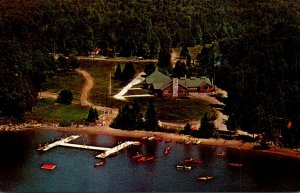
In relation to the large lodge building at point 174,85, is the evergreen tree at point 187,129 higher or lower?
lower

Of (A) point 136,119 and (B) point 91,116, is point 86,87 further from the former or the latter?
(A) point 136,119

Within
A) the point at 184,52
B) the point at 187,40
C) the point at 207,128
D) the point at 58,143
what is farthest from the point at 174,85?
the point at 187,40

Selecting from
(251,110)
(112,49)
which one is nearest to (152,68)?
(112,49)

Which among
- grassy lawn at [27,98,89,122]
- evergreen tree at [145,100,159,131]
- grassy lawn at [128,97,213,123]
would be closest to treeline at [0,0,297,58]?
grassy lawn at [27,98,89,122]

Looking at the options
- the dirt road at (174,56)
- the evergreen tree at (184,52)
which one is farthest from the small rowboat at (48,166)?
the evergreen tree at (184,52)

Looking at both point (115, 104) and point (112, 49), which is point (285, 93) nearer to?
point (115, 104)

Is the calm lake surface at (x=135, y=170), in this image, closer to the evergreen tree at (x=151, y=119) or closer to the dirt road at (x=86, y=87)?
the evergreen tree at (x=151, y=119)

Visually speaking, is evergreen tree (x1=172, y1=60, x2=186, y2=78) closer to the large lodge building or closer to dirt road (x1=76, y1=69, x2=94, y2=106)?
the large lodge building
